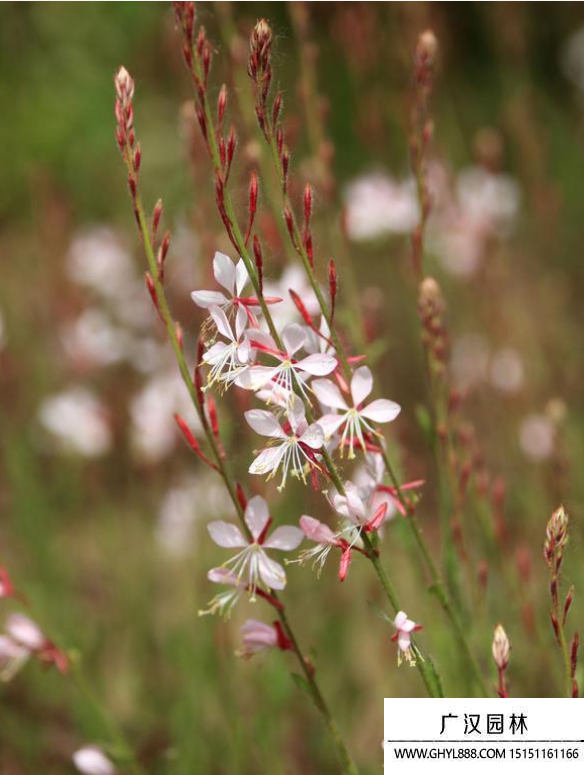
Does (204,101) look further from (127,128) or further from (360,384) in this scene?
(360,384)

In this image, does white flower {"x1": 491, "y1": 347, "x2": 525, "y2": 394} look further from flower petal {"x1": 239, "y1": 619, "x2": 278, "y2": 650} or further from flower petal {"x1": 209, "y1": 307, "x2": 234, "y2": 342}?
flower petal {"x1": 209, "y1": 307, "x2": 234, "y2": 342}

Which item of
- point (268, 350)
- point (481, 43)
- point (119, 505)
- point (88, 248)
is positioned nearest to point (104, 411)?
point (119, 505)

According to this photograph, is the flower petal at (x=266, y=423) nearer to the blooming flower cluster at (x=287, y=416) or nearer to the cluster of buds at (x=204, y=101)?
the blooming flower cluster at (x=287, y=416)

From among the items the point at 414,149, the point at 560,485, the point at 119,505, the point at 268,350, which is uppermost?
the point at 119,505

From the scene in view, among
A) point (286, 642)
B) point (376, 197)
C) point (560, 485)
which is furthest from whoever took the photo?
point (376, 197)

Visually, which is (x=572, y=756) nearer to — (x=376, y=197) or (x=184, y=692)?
(x=184, y=692)

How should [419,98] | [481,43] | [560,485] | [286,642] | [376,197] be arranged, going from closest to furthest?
[286,642] < [419,98] < [560,485] < [376,197] < [481,43]

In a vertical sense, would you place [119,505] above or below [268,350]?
above
